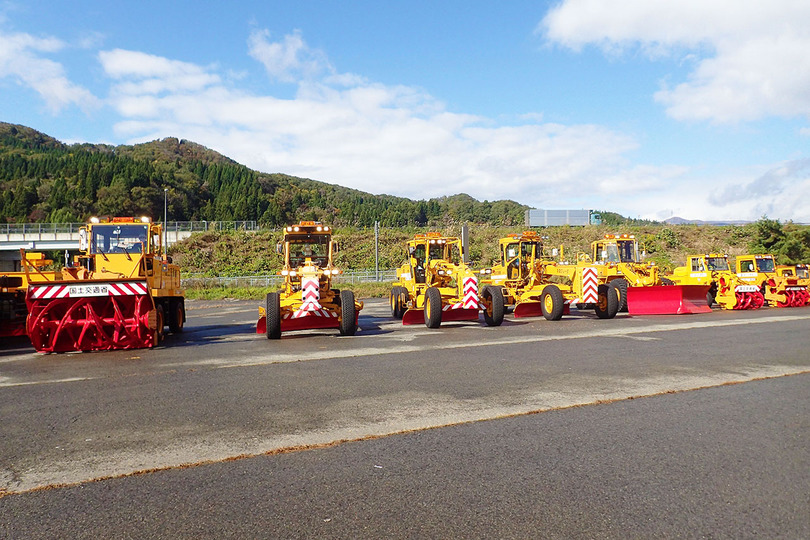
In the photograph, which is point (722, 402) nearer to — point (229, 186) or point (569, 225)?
point (569, 225)

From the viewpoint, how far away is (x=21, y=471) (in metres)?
4.68

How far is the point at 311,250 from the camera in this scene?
604 inches

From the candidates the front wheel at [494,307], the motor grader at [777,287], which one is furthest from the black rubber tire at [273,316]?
the motor grader at [777,287]

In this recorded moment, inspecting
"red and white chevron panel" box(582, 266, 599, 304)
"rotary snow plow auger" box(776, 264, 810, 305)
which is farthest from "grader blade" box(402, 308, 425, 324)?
"rotary snow plow auger" box(776, 264, 810, 305)

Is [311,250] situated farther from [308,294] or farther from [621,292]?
[621,292]

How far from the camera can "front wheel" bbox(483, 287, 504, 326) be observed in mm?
15750

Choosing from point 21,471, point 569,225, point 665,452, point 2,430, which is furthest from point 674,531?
point 569,225

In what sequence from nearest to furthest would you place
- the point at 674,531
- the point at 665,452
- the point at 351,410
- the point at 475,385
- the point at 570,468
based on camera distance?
1. the point at 674,531
2. the point at 570,468
3. the point at 665,452
4. the point at 351,410
5. the point at 475,385

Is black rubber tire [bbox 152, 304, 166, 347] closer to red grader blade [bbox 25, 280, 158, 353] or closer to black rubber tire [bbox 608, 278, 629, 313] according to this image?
red grader blade [bbox 25, 280, 158, 353]

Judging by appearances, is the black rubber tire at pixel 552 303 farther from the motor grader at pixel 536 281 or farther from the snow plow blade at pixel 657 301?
the snow plow blade at pixel 657 301

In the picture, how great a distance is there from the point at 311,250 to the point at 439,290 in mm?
3815

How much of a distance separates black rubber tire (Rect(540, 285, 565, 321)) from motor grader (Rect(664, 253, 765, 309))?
29.1ft

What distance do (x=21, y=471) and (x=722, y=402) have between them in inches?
281

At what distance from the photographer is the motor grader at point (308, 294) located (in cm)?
1359
